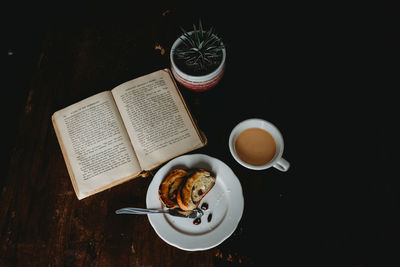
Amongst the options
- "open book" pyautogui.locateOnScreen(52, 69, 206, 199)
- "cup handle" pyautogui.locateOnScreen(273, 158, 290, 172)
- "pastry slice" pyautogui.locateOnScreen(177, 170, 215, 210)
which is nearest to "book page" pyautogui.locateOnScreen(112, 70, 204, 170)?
"open book" pyautogui.locateOnScreen(52, 69, 206, 199)

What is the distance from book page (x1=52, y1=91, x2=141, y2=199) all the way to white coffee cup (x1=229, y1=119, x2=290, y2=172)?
35 centimetres

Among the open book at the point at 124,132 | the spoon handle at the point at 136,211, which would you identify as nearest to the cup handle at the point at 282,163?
the open book at the point at 124,132

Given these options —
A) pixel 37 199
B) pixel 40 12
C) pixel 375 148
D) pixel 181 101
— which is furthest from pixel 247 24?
pixel 40 12

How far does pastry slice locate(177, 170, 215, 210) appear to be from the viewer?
786 millimetres

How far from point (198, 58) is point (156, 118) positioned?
0.89 feet

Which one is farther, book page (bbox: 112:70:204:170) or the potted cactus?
book page (bbox: 112:70:204:170)

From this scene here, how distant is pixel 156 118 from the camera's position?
2.98 ft

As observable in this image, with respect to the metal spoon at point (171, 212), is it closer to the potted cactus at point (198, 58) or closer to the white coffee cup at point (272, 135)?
the white coffee cup at point (272, 135)

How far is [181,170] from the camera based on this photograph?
82cm

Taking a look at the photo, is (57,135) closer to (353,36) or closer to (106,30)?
(106,30)

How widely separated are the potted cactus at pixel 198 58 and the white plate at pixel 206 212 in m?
0.26

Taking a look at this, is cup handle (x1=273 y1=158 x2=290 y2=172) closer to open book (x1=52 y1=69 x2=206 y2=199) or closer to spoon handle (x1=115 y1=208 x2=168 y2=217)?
open book (x1=52 y1=69 x2=206 y2=199)

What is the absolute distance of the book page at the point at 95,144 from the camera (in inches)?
33.9

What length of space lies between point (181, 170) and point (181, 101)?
261 mm
